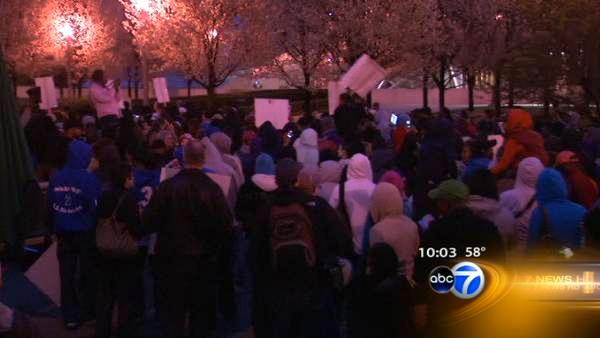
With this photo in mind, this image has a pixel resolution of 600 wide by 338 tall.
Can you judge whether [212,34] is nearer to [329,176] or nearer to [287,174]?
[329,176]

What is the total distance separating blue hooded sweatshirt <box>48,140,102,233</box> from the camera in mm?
7719

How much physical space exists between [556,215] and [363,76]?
27.9 ft

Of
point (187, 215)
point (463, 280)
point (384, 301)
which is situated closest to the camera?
point (463, 280)

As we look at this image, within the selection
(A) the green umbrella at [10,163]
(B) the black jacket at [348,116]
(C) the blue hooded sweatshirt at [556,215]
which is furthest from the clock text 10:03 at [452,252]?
(B) the black jacket at [348,116]

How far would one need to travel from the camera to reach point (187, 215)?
252 inches

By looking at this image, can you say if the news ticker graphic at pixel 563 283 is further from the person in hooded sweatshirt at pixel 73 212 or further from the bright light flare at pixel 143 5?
the bright light flare at pixel 143 5

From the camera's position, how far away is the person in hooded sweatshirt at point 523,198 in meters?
6.99

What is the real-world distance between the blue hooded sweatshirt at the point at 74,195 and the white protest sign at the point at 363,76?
7.32 metres

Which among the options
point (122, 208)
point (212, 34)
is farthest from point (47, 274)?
point (212, 34)

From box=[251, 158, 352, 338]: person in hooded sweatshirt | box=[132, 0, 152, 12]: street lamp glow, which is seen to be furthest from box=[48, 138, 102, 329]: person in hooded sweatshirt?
box=[132, 0, 152, 12]: street lamp glow

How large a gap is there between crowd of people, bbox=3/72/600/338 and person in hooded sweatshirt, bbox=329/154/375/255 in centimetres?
1

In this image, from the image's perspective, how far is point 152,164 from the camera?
331 inches

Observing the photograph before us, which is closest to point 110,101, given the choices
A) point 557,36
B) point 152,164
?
point 152,164

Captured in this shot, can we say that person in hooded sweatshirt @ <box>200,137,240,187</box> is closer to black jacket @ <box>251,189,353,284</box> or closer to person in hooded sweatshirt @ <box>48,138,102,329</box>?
person in hooded sweatshirt @ <box>48,138,102,329</box>
